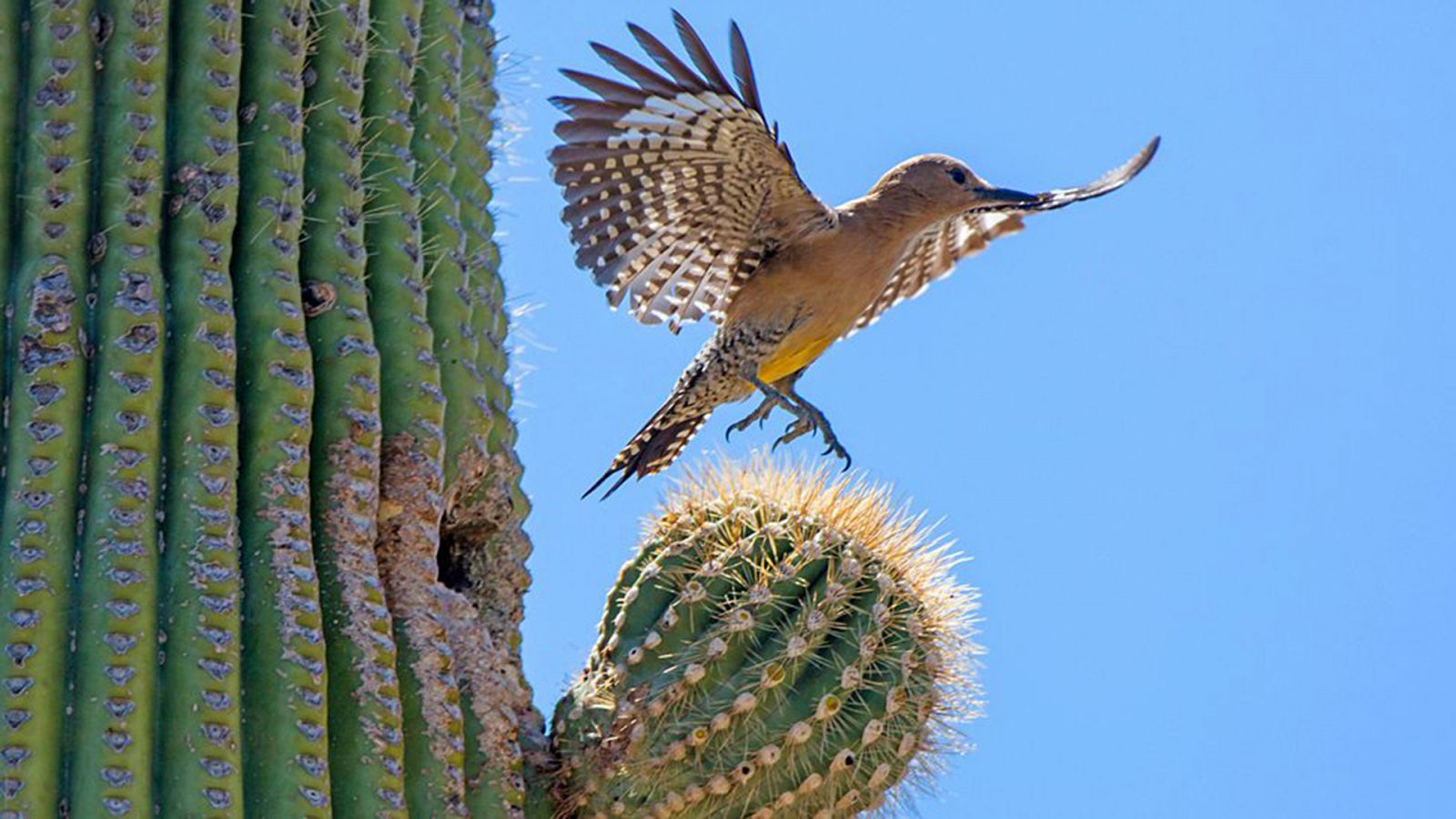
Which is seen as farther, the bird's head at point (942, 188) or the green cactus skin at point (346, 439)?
the bird's head at point (942, 188)

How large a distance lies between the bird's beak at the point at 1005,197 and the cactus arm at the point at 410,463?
3.00 meters

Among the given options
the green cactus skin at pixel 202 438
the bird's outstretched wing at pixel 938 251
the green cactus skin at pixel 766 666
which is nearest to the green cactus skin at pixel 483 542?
the green cactus skin at pixel 766 666

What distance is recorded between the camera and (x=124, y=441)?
8.36ft

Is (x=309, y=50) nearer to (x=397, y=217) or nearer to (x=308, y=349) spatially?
(x=397, y=217)

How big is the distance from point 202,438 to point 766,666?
2.95 feet

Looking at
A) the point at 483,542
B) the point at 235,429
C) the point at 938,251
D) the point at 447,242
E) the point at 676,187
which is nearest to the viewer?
the point at 235,429

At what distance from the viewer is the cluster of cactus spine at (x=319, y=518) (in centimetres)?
249

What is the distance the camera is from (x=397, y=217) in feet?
10.2

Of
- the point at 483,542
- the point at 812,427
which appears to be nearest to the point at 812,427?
the point at 812,427

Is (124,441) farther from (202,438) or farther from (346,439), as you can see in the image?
(346,439)

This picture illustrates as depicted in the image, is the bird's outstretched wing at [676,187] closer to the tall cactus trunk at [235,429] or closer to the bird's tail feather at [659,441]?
the bird's tail feather at [659,441]

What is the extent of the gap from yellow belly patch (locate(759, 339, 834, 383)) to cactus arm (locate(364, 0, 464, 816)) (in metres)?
2.92

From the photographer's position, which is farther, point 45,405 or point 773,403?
point 773,403

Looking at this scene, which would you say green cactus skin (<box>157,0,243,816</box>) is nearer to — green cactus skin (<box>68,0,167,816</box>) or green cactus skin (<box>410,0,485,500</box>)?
green cactus skin (<box>68,0,167,816</box>)
